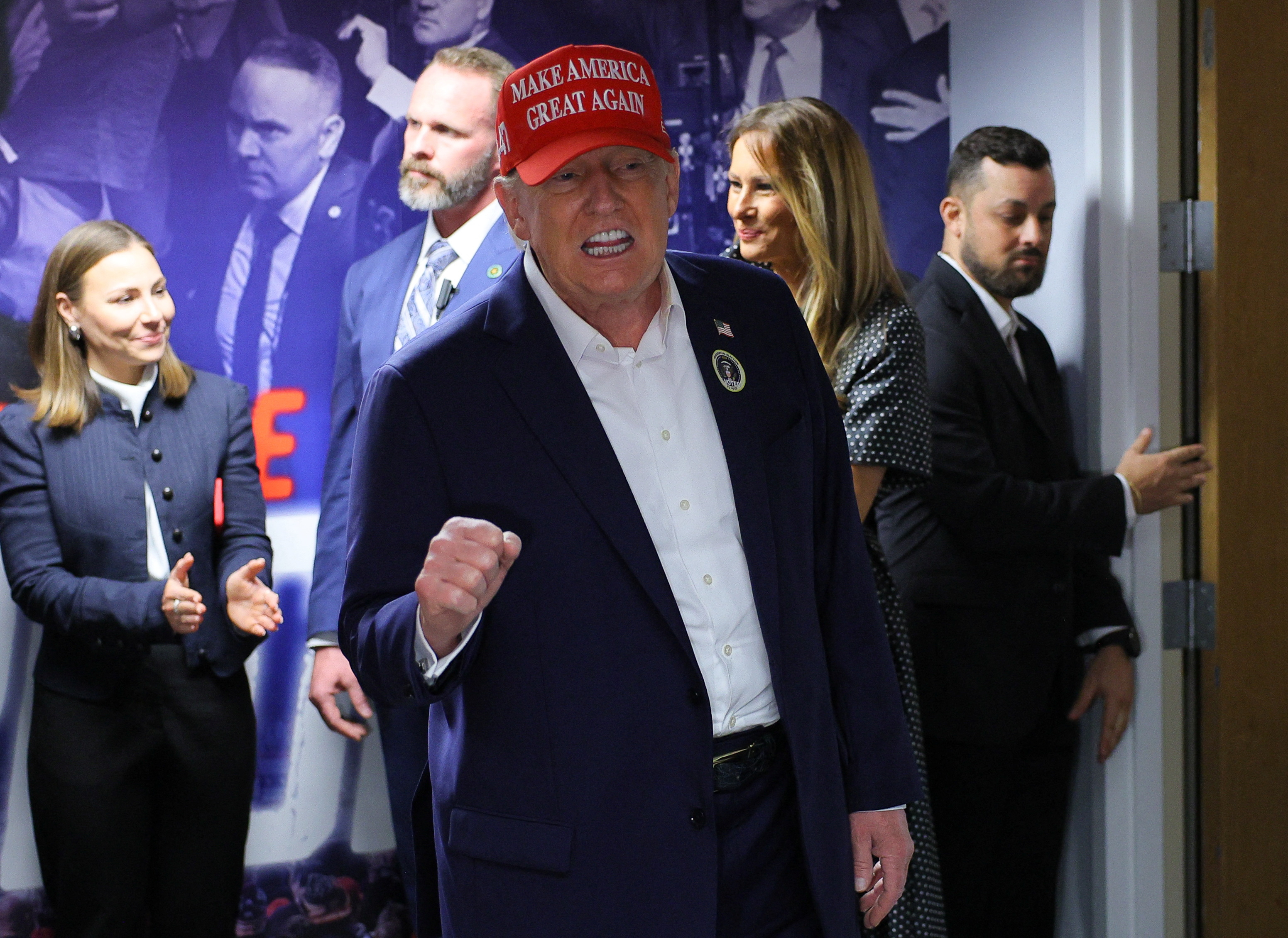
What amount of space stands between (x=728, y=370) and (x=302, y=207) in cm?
196

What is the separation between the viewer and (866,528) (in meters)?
2.41

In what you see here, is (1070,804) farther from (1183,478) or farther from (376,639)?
(376,639)

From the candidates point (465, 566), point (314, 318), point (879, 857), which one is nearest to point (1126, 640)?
point (879, 857)

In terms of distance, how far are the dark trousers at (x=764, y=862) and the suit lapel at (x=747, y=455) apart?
6.4 inches

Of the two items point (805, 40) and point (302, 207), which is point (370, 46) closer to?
point (302, 207)

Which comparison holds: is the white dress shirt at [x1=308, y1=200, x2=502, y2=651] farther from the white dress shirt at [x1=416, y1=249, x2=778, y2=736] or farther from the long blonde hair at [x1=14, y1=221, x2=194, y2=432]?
the white dress shirt at [x1=416, y1=249, x2=778, y2=736]

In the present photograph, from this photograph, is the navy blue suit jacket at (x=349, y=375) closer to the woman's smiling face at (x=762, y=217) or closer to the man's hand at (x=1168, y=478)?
the woman's smiling face at (x=762, y=217)

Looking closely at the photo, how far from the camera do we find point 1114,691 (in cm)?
280

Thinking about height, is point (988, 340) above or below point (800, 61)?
below

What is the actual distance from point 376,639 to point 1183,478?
6.14 feet

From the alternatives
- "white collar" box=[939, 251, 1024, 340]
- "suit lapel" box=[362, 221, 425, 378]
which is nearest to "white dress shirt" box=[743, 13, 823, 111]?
"white collar" box=[939, 251, 1024, 340]

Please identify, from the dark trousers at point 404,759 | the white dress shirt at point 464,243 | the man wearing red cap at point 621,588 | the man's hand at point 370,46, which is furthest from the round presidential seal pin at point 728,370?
the man's hand at point 370,46

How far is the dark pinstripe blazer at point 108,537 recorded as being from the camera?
8.98ft

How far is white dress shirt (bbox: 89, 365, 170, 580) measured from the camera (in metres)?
2.91
